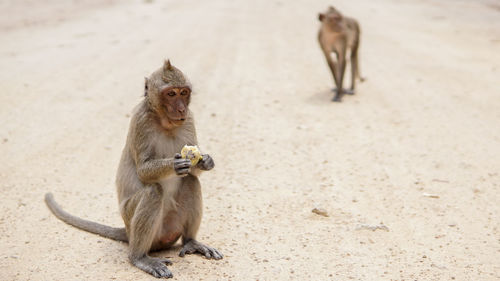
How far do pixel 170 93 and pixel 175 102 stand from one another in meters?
0.08

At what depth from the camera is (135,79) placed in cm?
1138

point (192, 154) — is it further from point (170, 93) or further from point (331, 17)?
point (331, 17)

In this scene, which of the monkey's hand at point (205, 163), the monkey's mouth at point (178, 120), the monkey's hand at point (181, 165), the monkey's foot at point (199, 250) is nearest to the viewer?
the monkey's hand at point (181, 165)

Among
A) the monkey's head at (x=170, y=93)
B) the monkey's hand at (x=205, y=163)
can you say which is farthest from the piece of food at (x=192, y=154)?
the monkey's head at (x=170, y=93)

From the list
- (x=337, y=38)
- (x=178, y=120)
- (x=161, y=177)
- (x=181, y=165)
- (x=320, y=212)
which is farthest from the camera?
(x=337, y=38)

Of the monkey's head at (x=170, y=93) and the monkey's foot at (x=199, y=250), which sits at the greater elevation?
the monkey's head at (x=170, y=93)

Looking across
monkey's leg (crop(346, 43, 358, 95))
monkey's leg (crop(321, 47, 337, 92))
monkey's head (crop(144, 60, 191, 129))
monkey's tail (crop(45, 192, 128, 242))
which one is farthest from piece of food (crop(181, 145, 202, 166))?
monkey's leg (crop(346, 43, 358, 95))

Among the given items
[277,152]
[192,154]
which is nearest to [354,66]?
[277,152]

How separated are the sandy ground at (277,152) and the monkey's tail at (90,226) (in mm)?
66

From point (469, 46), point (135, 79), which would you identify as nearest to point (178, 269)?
point (135, 79)

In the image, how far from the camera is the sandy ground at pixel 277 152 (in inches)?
201

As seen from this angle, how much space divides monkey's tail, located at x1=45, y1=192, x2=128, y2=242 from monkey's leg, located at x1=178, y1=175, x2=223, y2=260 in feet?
2.11

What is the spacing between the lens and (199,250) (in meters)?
5.10

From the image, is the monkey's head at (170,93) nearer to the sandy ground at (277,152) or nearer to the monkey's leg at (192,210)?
the monkey's leg at (192,210)
